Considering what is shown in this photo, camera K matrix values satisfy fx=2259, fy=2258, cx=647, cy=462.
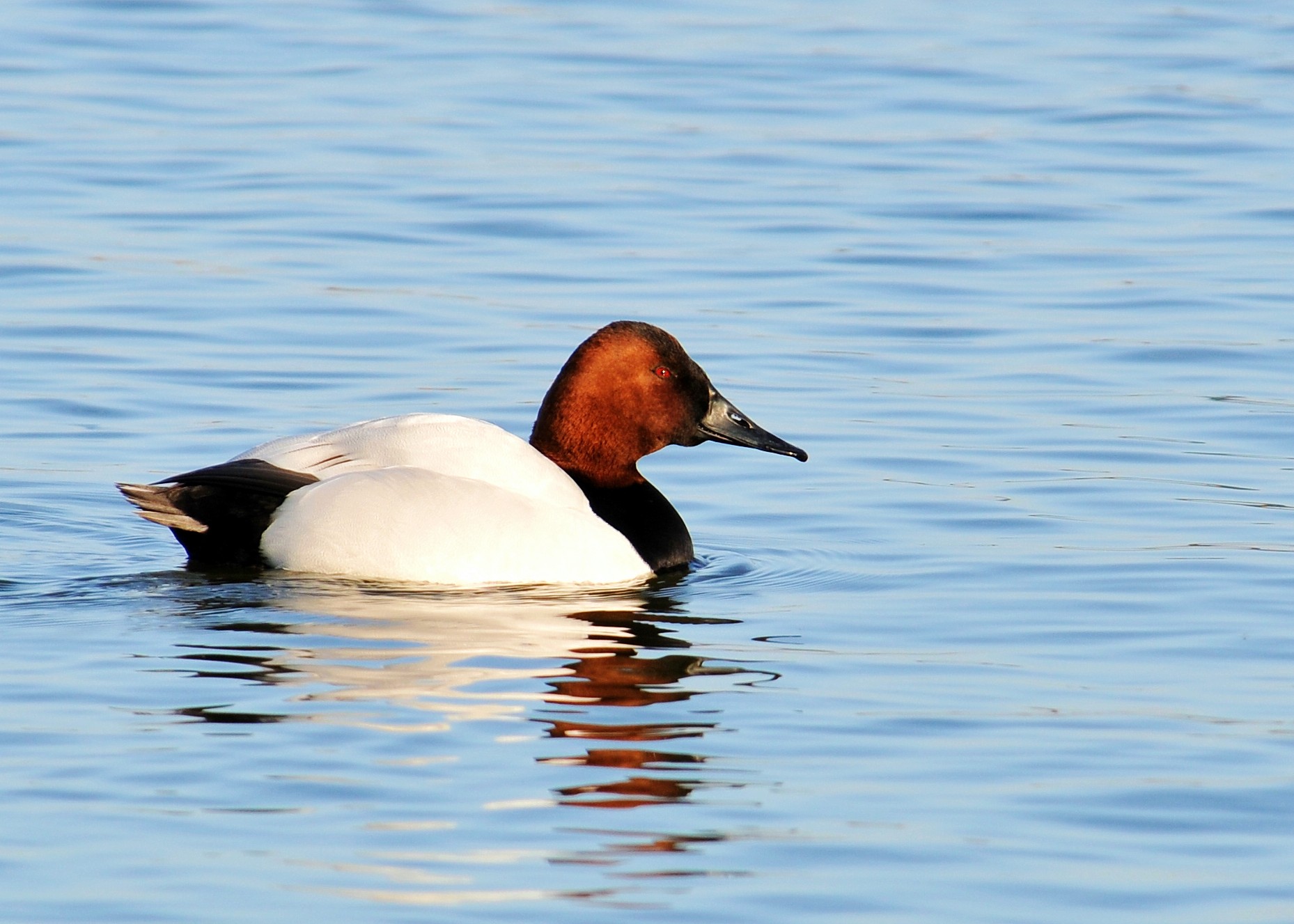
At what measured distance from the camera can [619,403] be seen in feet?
26.5

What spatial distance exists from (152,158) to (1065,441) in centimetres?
748

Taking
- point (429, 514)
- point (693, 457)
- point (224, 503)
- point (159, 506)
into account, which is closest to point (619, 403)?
point (429, 514)

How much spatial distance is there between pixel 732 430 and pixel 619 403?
0.53m

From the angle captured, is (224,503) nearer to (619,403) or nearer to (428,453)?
(428,453)

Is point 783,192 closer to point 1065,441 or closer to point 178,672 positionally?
point 1065,441

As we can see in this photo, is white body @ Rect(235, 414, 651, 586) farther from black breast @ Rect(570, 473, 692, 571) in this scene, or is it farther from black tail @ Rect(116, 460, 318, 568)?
black breast @ Rect(570, 473, 692, 571)

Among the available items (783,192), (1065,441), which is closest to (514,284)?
(783,192)

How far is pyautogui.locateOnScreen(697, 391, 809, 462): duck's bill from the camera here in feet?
27.3

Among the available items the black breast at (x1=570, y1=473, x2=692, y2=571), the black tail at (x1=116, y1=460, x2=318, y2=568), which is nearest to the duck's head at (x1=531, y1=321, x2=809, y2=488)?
the black breast at (x1=570, y1=473, x2=692, y2=571)

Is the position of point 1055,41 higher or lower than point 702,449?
higher

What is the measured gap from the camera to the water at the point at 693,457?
4.92 metres

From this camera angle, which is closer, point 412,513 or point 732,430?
point 412,513

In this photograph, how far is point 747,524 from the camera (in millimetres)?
8516

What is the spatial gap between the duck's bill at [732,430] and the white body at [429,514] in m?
1.01
